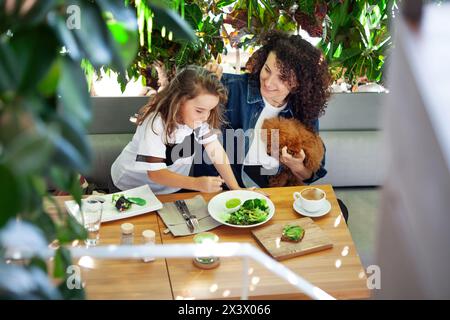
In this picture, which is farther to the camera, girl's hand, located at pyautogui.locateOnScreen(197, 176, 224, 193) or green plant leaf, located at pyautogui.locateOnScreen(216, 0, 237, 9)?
green plant leaf, located at pyautogui.locateOnScreen(216, 0, 237, 9)

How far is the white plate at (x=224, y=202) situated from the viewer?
8.18ft

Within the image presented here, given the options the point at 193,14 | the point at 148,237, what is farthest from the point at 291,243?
the point at 193,14

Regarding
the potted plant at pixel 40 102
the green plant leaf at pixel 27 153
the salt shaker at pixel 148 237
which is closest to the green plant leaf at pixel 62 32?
the potted plant at pixel 40 102

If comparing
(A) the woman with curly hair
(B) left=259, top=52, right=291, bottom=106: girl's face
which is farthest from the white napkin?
(B) left=259, top=52, right=291, bottom=106: girl's face

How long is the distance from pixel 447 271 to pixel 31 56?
599 millimetres

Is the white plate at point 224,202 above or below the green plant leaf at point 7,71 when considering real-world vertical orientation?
below

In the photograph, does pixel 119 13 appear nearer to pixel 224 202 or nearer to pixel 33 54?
pixel 33 54

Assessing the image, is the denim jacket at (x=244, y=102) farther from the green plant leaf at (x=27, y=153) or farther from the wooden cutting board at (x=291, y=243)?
the green plant leaf at (x=27, y=153)

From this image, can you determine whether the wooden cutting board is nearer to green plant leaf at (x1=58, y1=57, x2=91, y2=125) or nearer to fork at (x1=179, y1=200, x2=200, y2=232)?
fork at (x1=179, y1=200, x2=200, y2=232)

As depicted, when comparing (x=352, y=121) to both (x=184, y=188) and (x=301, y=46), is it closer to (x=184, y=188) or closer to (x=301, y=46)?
(x=301, y=46)

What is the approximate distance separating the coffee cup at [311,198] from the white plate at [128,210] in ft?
1.70

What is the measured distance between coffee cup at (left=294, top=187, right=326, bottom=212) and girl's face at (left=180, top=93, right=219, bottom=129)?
51 cm

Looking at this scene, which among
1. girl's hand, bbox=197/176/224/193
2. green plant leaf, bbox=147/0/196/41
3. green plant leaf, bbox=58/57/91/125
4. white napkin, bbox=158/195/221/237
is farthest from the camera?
girl's hand, bbox=197/176/224/193

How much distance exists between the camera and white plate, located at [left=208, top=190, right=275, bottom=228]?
2.49 m
